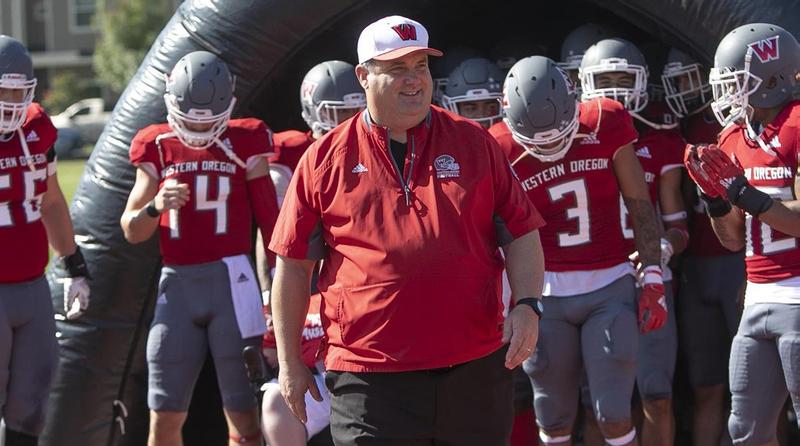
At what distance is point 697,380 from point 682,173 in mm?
944

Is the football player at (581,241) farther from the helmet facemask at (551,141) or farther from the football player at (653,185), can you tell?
the football player at (653,185)

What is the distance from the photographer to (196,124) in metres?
4.87

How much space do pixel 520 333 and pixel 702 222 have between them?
8.10ft

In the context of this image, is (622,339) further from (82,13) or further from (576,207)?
(82,13)

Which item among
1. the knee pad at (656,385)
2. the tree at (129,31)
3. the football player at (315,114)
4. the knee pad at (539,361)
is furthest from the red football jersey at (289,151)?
the tree at (129,31)

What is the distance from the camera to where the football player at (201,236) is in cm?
483

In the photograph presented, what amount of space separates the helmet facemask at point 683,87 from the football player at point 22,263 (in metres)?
2.73

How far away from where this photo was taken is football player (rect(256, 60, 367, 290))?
517 cm

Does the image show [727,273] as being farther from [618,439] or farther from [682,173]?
[618,439]

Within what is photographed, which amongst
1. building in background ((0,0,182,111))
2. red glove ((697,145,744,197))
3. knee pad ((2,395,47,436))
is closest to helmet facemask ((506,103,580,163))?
red glove ((697,145,744,197))

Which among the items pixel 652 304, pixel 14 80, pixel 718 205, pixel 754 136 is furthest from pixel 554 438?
pixel 14 80

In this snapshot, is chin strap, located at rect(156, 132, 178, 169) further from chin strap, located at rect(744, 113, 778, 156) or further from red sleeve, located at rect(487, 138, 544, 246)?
chin strap, located at rect(744, 113, 778, 156)

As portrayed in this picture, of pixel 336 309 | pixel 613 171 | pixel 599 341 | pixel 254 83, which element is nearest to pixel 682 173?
pixel 613 171

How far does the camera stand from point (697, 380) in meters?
5.45
